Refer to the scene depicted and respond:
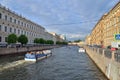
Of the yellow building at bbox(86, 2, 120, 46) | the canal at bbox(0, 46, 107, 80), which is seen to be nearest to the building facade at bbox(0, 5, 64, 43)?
the canal at bbox(0, 46, 107, 80)

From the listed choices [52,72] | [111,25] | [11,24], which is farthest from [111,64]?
[111,25]

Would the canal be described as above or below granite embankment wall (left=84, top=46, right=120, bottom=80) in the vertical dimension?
below

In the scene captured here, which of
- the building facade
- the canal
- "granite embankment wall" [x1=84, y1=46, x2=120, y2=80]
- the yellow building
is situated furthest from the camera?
the yellow building

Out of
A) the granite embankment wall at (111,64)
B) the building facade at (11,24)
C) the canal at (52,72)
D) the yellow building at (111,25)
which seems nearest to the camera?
the granite embankment wall at (111,64)

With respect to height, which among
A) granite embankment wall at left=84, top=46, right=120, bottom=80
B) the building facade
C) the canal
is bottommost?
the canal

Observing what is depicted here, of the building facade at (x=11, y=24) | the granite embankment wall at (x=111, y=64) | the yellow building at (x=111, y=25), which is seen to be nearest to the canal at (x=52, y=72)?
the granite embankment wall at (x=111, y=64)

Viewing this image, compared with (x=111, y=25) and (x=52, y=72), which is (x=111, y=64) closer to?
(x=52, y=72)

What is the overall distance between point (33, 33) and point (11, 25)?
24837mm

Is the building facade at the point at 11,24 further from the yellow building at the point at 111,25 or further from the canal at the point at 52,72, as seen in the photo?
the yellow building at the point at 111,25

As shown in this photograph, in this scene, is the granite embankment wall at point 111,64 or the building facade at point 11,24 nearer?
the granite embankment wall at point 111,64

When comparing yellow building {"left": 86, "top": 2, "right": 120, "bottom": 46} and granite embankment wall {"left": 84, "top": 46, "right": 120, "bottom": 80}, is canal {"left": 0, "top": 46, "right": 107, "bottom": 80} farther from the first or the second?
yellow building {"left": 86, "top": 2, "right": 120, "bottom": 46}

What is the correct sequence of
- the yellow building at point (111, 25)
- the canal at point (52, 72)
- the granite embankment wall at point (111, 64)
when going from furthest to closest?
the yellow building at point (111, 25)
the canal at point (52, 72)
the granite embankment wall at point (111, 64)

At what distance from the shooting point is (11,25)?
180 feet

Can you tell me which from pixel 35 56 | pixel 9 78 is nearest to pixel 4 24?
pixel 35 56
